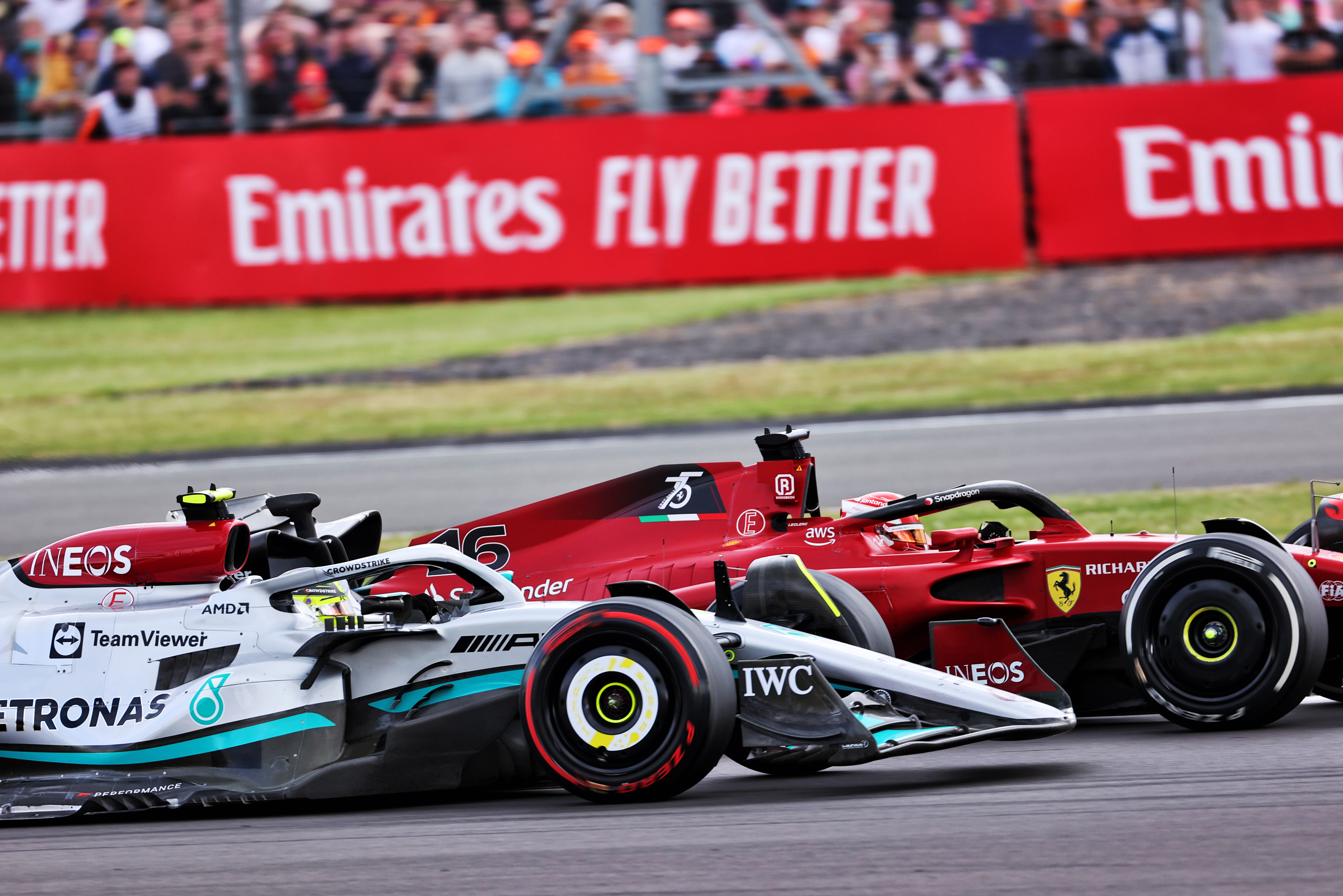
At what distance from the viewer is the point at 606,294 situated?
17469 mm

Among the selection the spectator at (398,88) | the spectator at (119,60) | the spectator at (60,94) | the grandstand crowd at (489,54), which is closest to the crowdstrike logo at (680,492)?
the grandstand crowd at (489,54)

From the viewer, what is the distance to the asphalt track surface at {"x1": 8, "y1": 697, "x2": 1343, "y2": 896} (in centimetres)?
404

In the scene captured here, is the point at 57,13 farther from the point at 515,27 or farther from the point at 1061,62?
the point at 1061,62

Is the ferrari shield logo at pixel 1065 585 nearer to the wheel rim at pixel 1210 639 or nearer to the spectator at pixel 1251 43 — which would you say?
the wheel rim at pixel 1210 639

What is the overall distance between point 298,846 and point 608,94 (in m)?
13.3

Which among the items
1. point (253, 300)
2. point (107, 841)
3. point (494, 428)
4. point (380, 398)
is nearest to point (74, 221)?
point (253, 300)

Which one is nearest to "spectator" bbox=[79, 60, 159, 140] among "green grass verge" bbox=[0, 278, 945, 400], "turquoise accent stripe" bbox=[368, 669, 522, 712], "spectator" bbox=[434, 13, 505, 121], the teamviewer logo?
"green grass verge" bbox=[0, 278, 945, 400]

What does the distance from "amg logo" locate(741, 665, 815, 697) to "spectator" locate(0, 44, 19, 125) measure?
1473 centimetres

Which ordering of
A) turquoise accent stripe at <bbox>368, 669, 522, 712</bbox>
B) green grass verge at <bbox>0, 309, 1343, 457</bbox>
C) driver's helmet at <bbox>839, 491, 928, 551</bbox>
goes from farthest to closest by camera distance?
green grass verge at <bbox>0, 309, 1343, 457</bbox>
driver's helmet at <bbox>839, 491, 928, 551</bbox>
turquoise accent stripe at <bbox>368, 669, 522, 712</bbox>

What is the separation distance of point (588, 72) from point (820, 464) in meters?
6.84

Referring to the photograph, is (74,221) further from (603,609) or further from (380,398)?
(603,609)

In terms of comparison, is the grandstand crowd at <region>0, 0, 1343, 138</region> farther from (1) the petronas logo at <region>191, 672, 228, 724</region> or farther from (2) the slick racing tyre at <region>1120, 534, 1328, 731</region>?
(1) the petronas logo at <region>191, 672, 228, 724</region>

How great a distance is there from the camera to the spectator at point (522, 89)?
17312 millimetres

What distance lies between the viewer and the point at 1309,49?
16312mm
